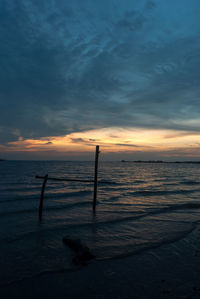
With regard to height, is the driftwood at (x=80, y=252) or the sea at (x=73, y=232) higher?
the driftwood at (x=80, y=252)

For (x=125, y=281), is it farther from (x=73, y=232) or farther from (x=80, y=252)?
(x=73, y=232)

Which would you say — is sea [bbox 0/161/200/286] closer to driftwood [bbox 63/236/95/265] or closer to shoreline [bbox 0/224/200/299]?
driftwood [bbox 63/236/95/265]

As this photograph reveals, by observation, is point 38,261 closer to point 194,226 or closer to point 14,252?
point 14,252

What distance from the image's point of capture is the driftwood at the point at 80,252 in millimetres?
6203

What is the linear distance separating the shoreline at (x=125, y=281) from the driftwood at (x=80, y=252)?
279 millimetres

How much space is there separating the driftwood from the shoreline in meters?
0.28

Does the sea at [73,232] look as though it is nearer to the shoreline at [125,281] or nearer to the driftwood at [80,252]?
the driftwood at [80,252]

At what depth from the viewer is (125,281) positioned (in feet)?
17.1

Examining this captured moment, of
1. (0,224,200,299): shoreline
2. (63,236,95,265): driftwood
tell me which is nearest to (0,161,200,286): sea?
(63,236,95,265): driftwood

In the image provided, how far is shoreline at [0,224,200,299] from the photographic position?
4727mm

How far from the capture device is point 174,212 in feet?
43.4

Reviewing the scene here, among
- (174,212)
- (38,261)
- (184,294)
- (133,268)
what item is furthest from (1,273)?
(174,212)

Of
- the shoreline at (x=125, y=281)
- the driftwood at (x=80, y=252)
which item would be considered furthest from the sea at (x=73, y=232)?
the shoreline at (x=125, y=281)

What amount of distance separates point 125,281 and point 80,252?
1.87m
